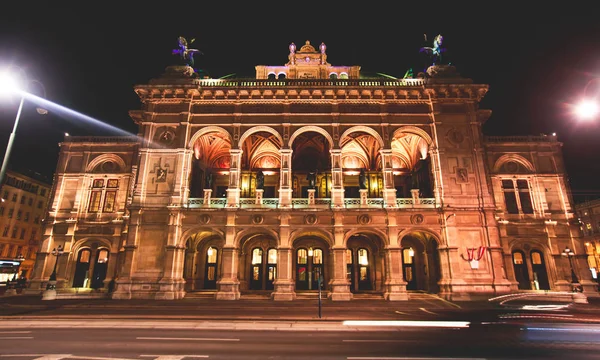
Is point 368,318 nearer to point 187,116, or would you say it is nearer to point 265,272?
point 265,272

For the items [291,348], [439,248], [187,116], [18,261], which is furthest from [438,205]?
[18,261]

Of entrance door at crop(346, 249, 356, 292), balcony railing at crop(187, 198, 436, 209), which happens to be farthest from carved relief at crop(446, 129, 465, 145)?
entrance door at crop(346, 249, 356, 292)

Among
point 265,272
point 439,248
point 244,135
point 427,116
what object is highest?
point 427,116

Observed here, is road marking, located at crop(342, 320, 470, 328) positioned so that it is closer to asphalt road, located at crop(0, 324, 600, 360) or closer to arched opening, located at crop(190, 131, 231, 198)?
asphalt road, located at crop(0, 324, 600, 360)

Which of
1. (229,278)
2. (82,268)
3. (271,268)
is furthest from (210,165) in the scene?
(82,268)

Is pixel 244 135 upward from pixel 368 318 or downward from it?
upward

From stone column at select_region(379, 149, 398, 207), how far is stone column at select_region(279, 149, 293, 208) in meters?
7.55

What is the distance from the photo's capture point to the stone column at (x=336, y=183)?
2512cm

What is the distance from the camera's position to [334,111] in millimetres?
27562

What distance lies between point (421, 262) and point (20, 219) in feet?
190

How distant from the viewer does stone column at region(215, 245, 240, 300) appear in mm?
23422

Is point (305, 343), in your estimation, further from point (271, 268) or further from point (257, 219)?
point (271, 268)

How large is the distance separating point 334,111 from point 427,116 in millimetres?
8065

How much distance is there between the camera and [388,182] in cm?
2573
